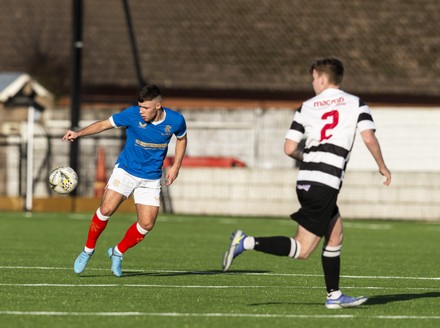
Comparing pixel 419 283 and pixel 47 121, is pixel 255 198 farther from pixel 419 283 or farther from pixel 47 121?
pixel 419 283

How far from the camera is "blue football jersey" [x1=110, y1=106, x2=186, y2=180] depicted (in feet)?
45.2

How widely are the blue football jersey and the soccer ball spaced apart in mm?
657

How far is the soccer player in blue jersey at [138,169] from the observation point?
13.8 metres

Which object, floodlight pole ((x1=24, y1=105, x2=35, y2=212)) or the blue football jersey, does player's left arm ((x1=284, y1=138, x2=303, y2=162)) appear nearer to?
the blue football jersey

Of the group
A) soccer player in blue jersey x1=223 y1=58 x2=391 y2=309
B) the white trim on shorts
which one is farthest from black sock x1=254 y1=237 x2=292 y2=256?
the white trim on shorts

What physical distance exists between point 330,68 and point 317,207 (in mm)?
1177

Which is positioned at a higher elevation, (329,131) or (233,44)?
(233,44)

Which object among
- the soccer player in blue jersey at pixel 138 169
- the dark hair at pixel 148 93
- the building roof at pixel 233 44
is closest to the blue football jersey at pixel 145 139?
the soccer player in blue jersey at pixel 138 169

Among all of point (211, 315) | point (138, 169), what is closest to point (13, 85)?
point (138, 169)

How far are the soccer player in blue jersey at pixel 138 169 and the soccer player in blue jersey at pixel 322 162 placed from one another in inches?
122

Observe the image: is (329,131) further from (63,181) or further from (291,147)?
(63,181)

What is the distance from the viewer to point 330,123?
1080 cm

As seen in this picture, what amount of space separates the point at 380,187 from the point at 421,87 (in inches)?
631

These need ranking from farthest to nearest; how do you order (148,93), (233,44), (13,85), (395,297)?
(233,44)
(13,85)
(148,93)
(395,297)
